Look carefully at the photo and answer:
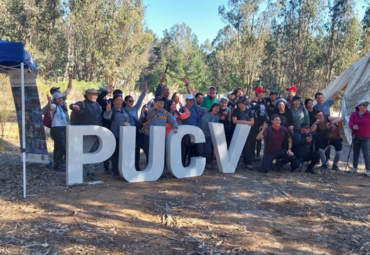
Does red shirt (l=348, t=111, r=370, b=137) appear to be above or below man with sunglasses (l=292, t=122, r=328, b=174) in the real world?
above

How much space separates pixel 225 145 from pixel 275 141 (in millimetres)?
1061

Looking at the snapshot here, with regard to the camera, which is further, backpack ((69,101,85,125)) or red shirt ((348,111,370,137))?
red shirt ((348,111,370,137))

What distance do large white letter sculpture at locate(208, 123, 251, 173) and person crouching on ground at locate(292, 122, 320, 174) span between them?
109cm

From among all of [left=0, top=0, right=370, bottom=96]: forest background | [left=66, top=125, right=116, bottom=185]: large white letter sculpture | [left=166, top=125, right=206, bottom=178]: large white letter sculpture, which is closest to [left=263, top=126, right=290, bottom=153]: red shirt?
[left=166, top=125, right=206, bottom=178]: large white letter sculpture

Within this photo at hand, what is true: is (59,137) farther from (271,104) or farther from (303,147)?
(303,147)

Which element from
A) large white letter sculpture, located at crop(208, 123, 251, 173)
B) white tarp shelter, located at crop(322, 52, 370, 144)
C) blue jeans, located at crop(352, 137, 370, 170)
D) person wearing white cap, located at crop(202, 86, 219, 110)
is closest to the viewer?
large white letter sculpture, located at crop(208, 123, 251, 173)

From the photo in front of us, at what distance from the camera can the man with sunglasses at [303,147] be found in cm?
738

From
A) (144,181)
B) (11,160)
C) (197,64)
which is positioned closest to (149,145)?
(144,181)

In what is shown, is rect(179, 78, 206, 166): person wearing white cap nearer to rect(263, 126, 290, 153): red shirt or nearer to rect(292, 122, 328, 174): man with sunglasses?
rect(263, 126, 290, 153): red shirt

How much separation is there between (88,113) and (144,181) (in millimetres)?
1578

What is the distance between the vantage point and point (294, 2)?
2877 centimetres

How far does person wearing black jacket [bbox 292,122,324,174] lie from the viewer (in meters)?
7.38

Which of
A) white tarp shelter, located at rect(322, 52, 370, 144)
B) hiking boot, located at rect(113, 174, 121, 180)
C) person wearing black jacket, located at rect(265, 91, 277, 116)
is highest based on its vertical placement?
white tarp shelter, located at rect(322, 52, 370, 144)

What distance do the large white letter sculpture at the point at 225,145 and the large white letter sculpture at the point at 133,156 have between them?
1275 mm
